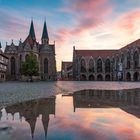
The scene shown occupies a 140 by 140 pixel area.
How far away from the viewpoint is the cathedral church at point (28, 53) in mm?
111312

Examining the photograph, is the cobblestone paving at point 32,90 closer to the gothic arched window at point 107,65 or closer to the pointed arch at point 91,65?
the gothic arched window at point 107,65

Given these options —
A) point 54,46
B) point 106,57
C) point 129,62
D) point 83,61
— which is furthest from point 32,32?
point 129,62

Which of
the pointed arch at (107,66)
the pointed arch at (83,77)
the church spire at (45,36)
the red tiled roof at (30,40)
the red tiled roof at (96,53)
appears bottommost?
the pointed arch at (83,77)

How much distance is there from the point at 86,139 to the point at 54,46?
4598 inches

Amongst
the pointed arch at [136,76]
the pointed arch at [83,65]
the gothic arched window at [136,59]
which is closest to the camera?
the gothic arched window at [136,59]

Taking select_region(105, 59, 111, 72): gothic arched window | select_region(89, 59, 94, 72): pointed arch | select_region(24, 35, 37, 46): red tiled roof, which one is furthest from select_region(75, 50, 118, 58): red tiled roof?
select_region(24, 35, 37, 46): red tiled roof

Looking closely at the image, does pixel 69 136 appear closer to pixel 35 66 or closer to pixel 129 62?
pixel 35 66

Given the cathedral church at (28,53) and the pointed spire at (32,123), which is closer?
the pointed spire at (32,123)

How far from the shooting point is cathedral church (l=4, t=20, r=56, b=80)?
365 ft

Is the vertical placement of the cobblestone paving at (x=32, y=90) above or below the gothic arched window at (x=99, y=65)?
below

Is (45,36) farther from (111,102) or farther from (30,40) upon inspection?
(111,102)

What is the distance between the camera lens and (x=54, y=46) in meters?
121

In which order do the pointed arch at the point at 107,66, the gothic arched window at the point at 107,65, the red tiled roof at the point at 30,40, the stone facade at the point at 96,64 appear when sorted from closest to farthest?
the red tiled roof at the point at 30,40 < the stone facade at the point at 96,64 < the pointed arch at the point at 107,66 < the gothic arched window at the point at 107,65

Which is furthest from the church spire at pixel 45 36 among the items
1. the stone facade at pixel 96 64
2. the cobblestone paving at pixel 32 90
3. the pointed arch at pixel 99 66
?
the cobblestone paving at pixel 32 90
